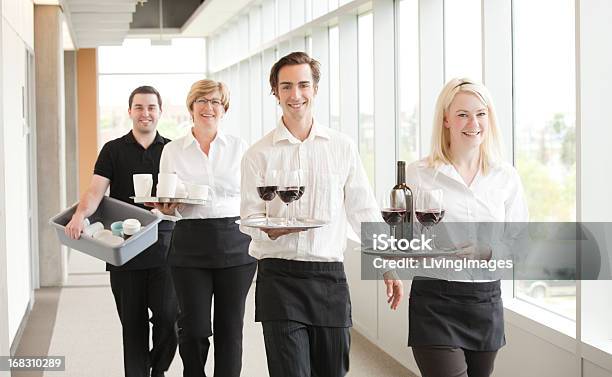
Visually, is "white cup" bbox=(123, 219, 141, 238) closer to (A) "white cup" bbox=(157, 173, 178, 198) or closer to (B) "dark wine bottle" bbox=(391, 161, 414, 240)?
(A) "white cup" bbox=(157, 173, 178, 198)

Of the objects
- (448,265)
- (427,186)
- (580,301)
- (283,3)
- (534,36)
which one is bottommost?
(580,301)

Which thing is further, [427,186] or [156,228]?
[156,228]

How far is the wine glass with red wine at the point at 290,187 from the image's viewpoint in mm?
3455

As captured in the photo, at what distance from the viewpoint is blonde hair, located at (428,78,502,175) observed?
11.1 feet

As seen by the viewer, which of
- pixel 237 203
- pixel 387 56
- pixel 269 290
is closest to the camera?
pixel 269 290

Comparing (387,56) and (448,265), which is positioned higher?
(387,56)

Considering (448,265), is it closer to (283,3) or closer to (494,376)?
(494,376)

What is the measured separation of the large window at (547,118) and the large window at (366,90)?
284 centimetres

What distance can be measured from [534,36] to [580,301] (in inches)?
63.8

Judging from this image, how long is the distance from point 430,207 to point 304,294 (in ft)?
2.14

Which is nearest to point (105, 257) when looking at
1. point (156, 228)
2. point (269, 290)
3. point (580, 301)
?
point (156, 228)

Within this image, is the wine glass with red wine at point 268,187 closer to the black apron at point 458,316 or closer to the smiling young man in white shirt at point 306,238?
the smiling young man in white shirt at point 306,238

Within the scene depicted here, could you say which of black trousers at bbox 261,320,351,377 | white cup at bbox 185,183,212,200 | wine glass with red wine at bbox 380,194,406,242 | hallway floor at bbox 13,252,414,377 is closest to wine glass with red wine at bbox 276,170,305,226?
wine glass with red wine at bbox 380,194,406,242

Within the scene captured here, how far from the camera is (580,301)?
12.9 ft
